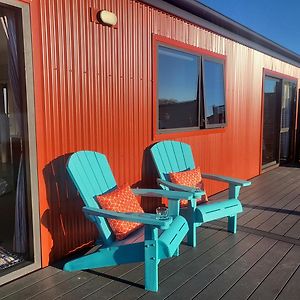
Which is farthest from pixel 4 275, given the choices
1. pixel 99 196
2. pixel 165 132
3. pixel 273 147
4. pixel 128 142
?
pixel 273 147

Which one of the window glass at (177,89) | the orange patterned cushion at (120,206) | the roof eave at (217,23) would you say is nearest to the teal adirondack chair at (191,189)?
the window glass at (177,89)

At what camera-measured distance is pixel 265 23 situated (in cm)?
1342

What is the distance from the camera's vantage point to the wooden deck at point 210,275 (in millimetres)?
2023

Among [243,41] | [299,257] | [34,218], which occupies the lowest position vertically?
[299,257]

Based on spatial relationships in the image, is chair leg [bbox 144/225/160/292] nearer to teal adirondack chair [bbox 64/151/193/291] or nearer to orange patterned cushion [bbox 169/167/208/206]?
teal adirondack chair [bbox 64/151/193/291]

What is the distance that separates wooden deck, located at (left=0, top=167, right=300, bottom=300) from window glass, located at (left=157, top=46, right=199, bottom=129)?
1.31m

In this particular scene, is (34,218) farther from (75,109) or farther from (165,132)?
(165,132)

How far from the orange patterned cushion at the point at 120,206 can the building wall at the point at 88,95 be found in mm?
394

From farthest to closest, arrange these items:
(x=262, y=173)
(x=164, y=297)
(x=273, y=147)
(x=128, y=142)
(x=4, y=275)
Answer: (x=273, y=147) → (x=262, y=173) → (x=128, y=142) → (x=4, y=275) → (x=164, y=297)

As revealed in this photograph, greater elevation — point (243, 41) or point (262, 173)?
point (243, 41)

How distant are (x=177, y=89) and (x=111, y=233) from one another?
2.06m

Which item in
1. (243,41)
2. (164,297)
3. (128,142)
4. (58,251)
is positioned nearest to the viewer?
(164,297)

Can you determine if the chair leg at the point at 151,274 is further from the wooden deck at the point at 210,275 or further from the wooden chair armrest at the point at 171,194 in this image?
the wooden chair armrest at the point at 171,194

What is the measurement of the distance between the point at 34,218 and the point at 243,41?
13.5 feet
